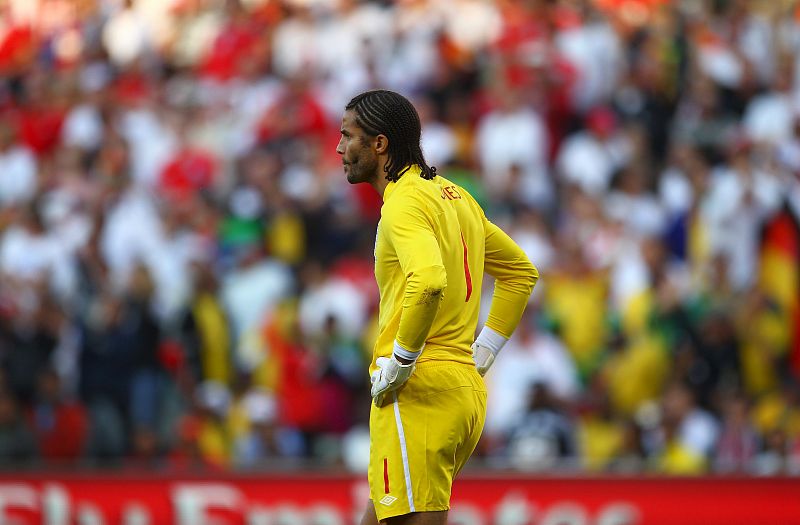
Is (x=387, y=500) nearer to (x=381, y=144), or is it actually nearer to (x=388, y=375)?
(x=388, y=375)

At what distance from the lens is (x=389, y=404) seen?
217 inches

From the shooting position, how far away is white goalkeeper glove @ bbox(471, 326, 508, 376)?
6.05 m

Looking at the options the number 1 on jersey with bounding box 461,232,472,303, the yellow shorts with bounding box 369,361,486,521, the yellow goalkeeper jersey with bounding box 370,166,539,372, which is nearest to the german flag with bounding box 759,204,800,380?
the yellow goalkeeper jersey with bounding box 370,166,539,372

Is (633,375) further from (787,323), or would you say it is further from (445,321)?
(445,321)

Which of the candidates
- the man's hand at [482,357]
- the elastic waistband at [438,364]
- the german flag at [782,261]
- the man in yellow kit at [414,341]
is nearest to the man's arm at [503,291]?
the man's hand at [482,357]

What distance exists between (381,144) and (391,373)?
899mm

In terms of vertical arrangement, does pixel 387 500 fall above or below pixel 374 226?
below

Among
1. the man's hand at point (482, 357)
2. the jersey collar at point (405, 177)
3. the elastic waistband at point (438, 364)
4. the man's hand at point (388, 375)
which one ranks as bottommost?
the man's hand at point (388, 375)

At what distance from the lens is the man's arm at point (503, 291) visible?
598 cm

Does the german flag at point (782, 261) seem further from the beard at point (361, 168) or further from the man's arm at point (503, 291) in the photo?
the beard at point (361, 168)

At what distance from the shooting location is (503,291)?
6074 mm

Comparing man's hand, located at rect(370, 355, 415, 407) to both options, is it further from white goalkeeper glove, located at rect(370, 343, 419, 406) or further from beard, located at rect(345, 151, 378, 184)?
beard, located at rect(345, 151, 378, 184)

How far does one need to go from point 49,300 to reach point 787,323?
20.9ft

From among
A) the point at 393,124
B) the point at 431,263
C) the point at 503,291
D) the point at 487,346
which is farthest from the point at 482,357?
the point at 393,124
